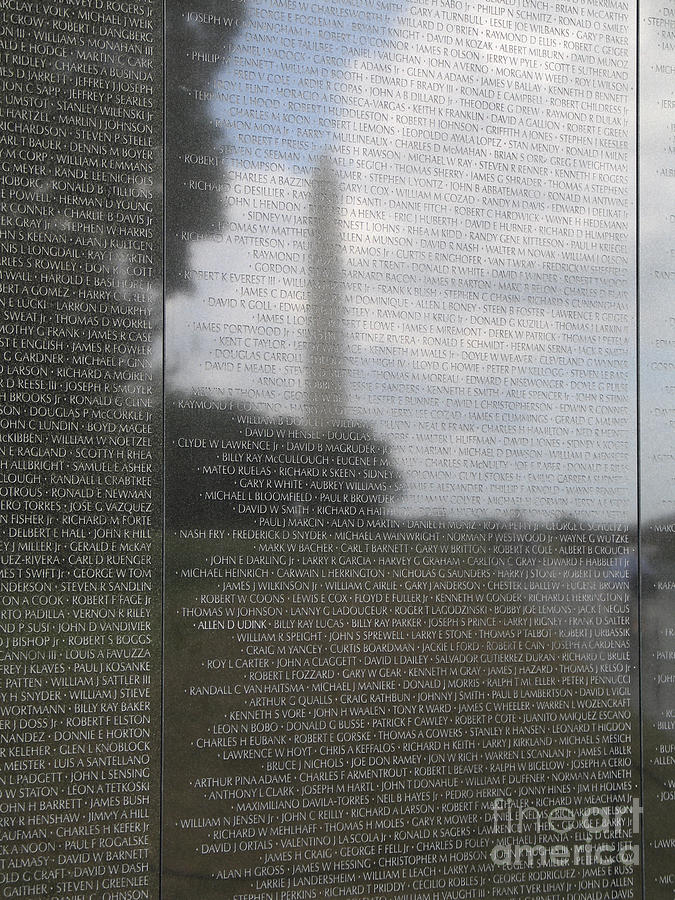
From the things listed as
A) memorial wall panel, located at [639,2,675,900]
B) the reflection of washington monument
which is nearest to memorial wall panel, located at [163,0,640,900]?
the reflection of washington monument

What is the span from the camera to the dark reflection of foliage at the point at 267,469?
15.2 feet

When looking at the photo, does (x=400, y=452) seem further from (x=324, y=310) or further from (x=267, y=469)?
(x=324, y=310)

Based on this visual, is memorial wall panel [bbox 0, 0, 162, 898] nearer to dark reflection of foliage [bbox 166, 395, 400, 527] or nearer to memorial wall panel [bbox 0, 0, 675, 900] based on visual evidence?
memorial wall panel [bbox 0, 0, 675, 900]

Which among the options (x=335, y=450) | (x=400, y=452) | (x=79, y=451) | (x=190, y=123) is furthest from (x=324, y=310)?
(x=79, y=451)

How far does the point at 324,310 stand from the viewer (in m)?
4.85

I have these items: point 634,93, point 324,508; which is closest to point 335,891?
point 324,508

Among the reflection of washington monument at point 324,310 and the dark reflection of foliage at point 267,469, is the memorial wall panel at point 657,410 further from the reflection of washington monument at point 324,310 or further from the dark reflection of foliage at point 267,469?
the reflection of washington monument at point 324,310

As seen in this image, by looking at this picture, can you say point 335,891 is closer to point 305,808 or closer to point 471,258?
point 305,808

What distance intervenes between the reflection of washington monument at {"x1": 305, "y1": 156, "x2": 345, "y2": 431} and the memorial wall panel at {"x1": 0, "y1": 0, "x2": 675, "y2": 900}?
0.02 meters

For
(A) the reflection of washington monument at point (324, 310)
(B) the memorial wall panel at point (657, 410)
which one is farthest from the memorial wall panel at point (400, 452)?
(B) the memorial wall panel at point (657, 410)

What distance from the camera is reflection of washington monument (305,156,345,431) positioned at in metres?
4.82

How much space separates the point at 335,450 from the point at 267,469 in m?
0.39

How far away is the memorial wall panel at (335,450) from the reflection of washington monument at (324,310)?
2 cm

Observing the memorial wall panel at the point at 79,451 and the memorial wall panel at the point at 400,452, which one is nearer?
the memorial wall panel at the point at 79,451
